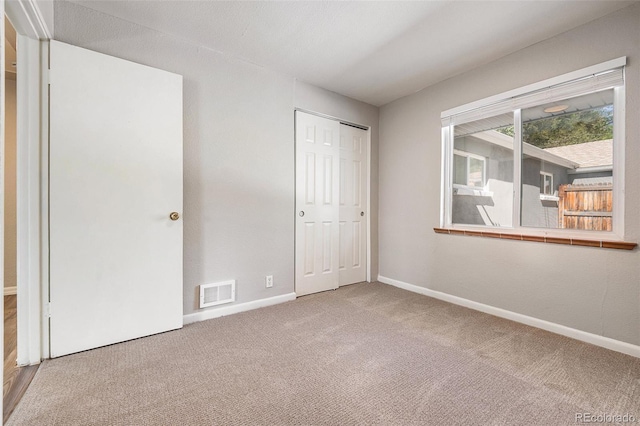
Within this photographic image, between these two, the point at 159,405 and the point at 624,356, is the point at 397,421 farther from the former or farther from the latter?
the point at 624,356

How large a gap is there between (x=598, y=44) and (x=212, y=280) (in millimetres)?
3538

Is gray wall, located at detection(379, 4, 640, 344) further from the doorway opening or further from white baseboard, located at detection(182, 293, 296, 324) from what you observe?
the doorway opening

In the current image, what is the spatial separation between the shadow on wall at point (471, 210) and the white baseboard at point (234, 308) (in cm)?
199

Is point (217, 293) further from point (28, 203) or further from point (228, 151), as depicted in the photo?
point (28, 203)

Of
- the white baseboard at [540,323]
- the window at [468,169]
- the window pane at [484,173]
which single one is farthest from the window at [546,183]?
the white baseboard at [540,323]

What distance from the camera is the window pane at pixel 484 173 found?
261 cm

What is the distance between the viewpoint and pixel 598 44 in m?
1.99

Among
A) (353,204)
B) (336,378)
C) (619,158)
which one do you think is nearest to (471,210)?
(619,158)

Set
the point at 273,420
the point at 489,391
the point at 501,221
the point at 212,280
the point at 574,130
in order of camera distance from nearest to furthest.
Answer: the point at 273,420 → the point at 489,391 → the point at 574,130 → the point at 212,280 → the point at 501,221

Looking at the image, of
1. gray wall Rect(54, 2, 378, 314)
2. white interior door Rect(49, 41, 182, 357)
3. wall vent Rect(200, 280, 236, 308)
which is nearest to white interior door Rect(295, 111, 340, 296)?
gray wall Rect(54, 2, 378, 314)

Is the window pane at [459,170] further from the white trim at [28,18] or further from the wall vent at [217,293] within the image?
the white trim at [28,18]

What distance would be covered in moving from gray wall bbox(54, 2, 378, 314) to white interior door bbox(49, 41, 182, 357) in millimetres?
188

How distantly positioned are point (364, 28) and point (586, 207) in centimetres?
223

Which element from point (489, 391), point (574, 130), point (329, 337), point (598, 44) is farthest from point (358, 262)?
point (598, 44)
